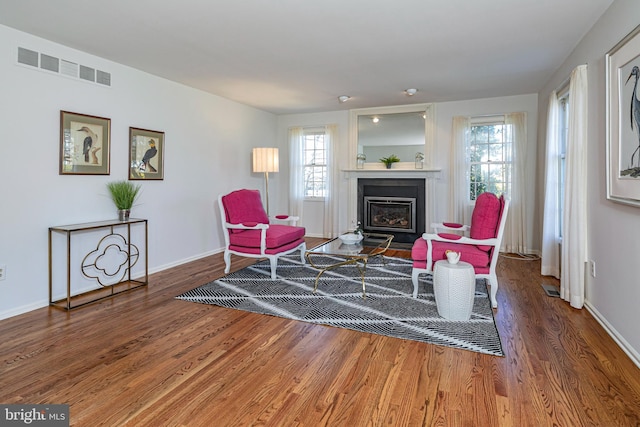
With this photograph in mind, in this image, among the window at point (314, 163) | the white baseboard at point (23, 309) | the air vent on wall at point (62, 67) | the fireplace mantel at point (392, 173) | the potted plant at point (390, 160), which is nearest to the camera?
the white baseboard at point (23, 309)

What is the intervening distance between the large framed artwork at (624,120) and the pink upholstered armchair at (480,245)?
2.62ft

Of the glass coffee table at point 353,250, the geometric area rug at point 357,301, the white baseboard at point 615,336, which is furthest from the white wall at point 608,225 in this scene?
the glass coffee table at point 353,250

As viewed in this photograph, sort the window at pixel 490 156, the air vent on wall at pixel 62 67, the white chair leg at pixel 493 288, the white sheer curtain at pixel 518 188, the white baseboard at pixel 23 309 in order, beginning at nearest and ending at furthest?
the white baseboard at pixel 23 309 < the air vent on wall at pixel 62 67 < the white chair leg at pixel 493 288 < the white sheer curtain at pixel 518 188 < the window at pixel 490 156

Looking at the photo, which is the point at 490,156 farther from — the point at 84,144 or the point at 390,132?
the point at 84,144

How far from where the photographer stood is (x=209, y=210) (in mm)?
5031

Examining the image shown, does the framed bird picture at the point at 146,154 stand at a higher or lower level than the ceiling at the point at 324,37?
lower

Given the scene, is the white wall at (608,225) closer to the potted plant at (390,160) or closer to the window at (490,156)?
the window at (490,156)

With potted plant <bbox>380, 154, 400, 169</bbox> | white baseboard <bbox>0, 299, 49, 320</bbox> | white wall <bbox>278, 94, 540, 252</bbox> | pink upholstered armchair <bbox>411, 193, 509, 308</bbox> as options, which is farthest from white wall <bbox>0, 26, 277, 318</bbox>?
pink upholstered armchair <bbox>411, 193, 509, 308</bbox>

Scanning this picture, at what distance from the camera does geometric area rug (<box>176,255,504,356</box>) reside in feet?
8.20

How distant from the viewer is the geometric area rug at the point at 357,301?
2498mm

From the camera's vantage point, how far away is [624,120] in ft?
7.23

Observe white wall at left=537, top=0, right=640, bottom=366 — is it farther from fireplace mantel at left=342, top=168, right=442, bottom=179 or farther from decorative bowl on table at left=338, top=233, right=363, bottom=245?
fireplace mantel at left=342, top=168, right=442, bottom=179

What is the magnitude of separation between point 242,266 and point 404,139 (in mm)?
3476

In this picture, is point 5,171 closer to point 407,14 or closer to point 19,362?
point 19,362
